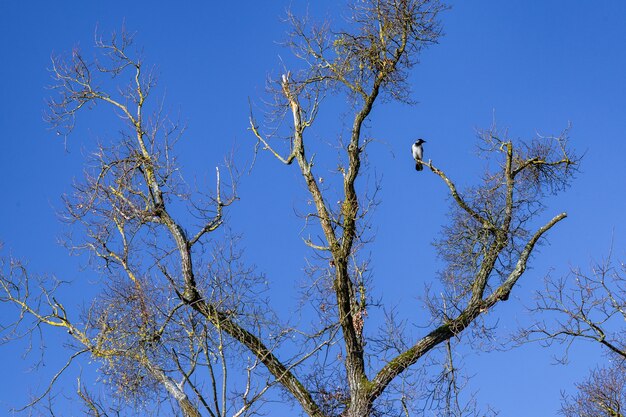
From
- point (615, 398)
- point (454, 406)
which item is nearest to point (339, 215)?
point (454, 406)

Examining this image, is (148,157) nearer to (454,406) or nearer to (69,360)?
(69,360)

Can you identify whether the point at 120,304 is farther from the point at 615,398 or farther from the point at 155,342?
the point at 615,398

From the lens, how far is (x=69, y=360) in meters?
11.0

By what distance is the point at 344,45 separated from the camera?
534 inches

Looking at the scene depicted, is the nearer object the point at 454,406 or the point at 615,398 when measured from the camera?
the point at 454,406

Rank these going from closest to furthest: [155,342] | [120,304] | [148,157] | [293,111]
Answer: [155,342] < [120,304] < [148,157] < [293,111]

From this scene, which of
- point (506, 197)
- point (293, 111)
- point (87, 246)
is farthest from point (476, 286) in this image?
point (87, 246)

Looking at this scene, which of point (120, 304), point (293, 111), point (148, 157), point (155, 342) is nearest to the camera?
point (155, 342)

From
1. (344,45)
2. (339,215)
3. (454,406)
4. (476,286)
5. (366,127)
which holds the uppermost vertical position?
(344,45)

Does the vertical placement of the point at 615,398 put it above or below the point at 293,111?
below

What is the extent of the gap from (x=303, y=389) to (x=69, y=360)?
10.2 feet

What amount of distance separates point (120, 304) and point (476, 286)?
5.15m

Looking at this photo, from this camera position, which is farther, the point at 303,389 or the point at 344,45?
the point at 344,45

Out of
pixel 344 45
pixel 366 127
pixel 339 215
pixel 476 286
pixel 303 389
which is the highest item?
pixel 344 45
